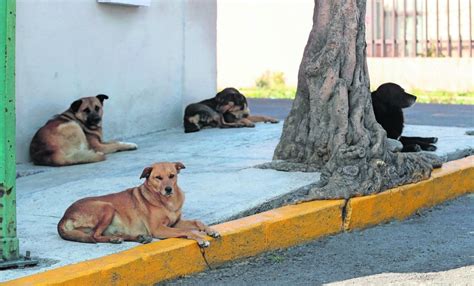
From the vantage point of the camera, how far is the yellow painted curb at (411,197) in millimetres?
8156

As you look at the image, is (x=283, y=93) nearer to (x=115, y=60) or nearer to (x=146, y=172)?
(x=115, y=60)

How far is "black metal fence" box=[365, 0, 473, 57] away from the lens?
2169 centimetres

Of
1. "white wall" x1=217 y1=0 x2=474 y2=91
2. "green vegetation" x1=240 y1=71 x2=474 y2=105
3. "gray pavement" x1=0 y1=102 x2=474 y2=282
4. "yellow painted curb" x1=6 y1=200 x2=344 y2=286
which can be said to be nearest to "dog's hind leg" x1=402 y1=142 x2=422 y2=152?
"gray pavement" x1=0 y1=102 x2=474 y2=282

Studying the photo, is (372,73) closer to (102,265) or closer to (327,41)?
(327,41)

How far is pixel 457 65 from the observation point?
2172 centimetres

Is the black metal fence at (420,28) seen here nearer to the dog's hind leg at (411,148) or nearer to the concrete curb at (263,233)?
the dog's hind leg at (411,148)

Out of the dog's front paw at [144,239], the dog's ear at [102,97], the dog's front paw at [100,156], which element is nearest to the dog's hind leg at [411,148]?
the dog's front paw at [100,156]

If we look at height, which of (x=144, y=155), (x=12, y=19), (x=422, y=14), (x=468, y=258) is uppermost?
(x=422, y=14)

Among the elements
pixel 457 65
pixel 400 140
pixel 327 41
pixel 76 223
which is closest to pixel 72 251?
pixel 76 223

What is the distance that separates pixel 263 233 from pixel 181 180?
1.81 m

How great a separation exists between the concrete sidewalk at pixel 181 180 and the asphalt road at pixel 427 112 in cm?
206

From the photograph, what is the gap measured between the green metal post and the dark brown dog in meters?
4.15

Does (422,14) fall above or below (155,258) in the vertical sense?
above

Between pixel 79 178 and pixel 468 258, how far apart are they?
3920mm
